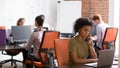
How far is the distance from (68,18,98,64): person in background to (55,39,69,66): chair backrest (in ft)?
0.33

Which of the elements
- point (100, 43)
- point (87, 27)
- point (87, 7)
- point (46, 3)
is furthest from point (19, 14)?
point (87, 27)

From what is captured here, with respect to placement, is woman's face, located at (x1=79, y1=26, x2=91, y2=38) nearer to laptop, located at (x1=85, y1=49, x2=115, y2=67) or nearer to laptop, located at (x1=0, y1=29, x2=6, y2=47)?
laptop, located at (x1=85, y1=49, x2=115, y2=67)

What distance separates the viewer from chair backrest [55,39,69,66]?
2.90 meters

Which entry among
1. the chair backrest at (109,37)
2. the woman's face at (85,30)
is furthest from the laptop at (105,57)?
the chair backrest at (109,37)

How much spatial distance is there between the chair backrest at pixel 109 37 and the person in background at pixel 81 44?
2.30m

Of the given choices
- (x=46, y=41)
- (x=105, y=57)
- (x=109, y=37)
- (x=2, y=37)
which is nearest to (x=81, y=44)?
(x=105, y=57)

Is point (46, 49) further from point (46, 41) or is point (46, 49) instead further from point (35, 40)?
point (35, 40)

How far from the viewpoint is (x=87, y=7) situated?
7266 mm

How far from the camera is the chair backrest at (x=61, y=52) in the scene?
2.90 m

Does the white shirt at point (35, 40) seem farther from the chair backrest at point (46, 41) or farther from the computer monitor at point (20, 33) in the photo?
the computer monitor at point (20, 33)

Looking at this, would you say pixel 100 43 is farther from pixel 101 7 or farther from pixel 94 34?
pixel 101 7

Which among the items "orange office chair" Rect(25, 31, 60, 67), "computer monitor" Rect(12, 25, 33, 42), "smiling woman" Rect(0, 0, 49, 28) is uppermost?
"smiling woman" Rect(0, 0, 49, 28)

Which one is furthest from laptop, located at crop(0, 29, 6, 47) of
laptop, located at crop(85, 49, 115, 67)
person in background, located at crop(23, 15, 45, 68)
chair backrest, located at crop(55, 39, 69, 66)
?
laptop, located at crop(85, 49, 115, 67)

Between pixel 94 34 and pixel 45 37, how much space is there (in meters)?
2.72
